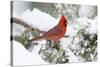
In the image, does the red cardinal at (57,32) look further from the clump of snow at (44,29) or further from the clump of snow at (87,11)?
the clump of snow at (87,11)

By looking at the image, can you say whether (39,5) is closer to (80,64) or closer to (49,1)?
(49,1)

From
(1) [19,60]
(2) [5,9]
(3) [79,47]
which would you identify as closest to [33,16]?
(2) [5,9]

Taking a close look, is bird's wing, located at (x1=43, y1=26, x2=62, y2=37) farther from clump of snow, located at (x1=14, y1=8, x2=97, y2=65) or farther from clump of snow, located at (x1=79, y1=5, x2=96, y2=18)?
clump of snow, located at (x1=79, y1=5, x2=96, y2=18)

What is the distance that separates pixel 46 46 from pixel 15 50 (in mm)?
→ 350

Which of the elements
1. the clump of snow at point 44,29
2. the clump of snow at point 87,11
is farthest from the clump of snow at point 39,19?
the clump of snow at point 87,11

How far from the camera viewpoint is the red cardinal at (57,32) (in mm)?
2316

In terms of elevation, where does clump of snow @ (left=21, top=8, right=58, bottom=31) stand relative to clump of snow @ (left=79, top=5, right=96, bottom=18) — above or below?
below

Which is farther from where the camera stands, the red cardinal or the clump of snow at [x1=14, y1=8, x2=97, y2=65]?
the red cardinal

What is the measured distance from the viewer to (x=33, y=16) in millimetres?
2264

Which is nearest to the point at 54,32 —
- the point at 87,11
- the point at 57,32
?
the point at 57,32

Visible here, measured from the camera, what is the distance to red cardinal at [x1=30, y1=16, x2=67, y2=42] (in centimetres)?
232

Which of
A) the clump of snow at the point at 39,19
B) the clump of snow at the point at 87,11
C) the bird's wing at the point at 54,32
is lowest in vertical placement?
the bird's wing at the point at 54,32

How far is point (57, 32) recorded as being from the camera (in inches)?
93.0

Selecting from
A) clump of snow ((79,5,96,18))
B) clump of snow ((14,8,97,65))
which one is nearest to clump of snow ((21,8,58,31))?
clump of snow ((14,8,97,65))
